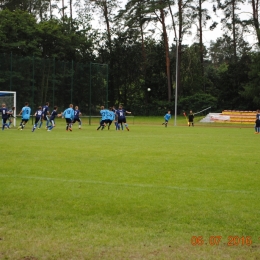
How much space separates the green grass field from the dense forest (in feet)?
153

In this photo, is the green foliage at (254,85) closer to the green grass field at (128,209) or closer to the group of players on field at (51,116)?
the group of players on field at (51,116)

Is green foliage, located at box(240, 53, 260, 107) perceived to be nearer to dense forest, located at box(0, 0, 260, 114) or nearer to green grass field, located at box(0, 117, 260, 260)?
dense forest, located at box(0, 0, 260, 114)

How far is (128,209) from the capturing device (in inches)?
303

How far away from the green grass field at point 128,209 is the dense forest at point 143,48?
46711mm

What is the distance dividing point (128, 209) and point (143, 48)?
203ft

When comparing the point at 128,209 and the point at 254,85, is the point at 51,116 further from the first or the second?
the point at 254,85

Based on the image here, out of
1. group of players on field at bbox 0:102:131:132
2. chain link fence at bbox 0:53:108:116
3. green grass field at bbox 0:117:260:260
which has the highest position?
chain link fence at bbox 0:53:108:116

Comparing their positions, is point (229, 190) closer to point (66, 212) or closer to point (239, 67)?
point (66, 212)

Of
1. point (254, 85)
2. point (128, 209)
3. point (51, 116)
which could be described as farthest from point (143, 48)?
point (128, 209)

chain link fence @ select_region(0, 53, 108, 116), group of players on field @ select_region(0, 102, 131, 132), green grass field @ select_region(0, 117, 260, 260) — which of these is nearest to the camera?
green grass field @ select_region(0, 117, 260, 260)

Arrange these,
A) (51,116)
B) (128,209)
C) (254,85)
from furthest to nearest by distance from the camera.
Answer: (254,85)
(51,116)
(128,209)

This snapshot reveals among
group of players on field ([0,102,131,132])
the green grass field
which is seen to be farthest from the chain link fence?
the green grass field

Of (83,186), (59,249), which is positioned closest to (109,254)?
(59,249)

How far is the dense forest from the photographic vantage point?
59.1m
